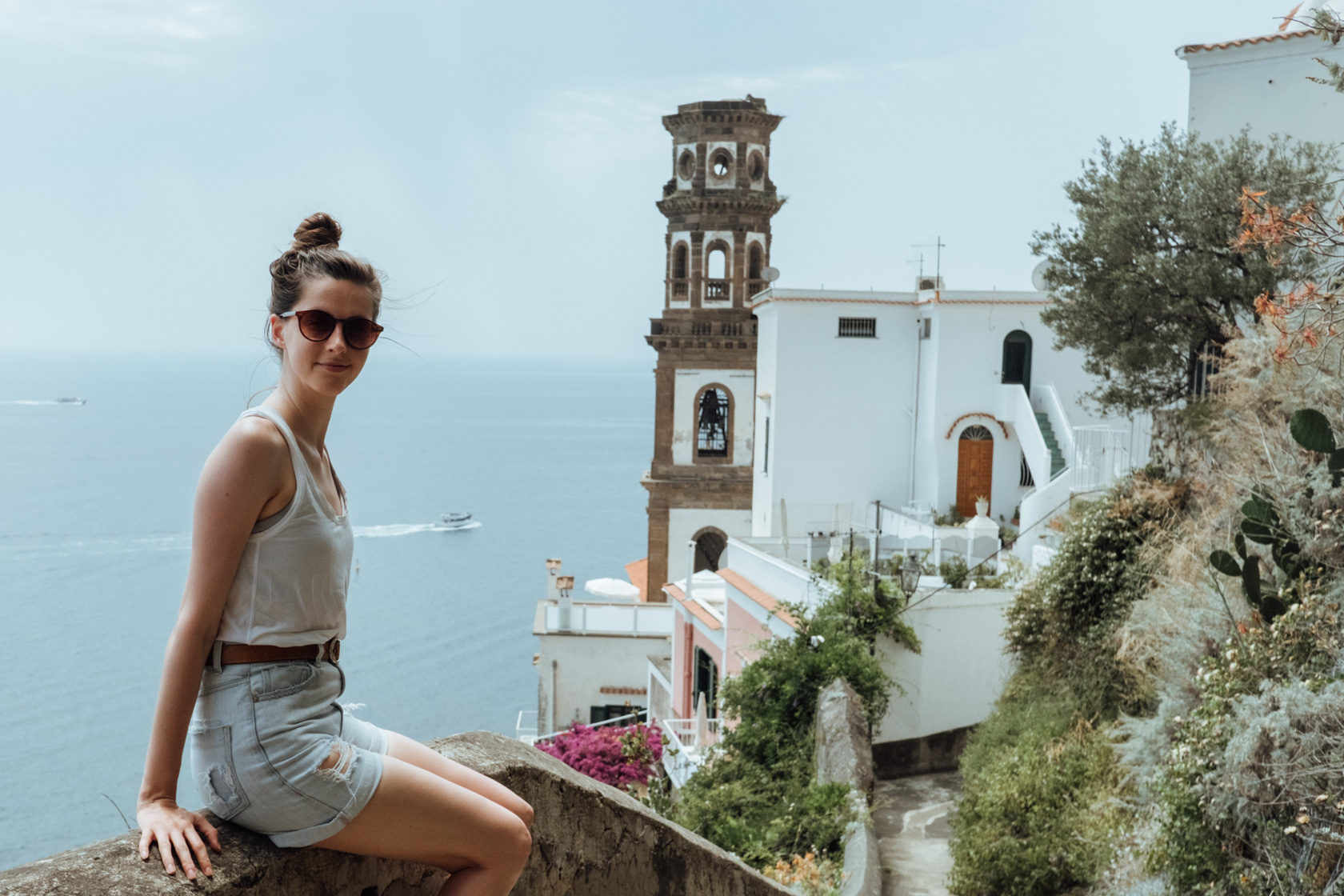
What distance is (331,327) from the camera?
2.60m

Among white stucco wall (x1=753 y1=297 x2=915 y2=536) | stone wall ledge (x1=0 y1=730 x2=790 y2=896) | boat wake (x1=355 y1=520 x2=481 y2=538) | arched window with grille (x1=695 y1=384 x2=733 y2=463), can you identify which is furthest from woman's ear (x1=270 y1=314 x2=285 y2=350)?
boat wake (x1=355 y1=520 x2=481 y2=538)

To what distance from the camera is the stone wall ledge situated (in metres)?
2.28

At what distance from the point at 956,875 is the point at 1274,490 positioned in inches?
158

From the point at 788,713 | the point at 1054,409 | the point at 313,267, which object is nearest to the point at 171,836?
the point at 313,267

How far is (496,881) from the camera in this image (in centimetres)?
265

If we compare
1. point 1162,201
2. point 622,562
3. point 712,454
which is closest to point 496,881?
point 1162,201

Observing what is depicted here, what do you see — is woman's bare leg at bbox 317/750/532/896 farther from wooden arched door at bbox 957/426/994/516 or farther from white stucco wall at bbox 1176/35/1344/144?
wooden arched door at bbox 957/426/994/516

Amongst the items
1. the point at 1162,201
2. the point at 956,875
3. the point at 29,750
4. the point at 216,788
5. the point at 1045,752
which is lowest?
the point at 29,750

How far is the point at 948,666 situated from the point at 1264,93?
8.05 metres

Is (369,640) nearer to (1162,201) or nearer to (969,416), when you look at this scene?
(969,416)

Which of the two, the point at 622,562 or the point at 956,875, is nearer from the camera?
the point at 956,875

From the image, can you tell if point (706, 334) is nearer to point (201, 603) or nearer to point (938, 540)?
point (938, 540)

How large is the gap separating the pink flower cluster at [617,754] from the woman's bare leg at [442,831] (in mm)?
15986

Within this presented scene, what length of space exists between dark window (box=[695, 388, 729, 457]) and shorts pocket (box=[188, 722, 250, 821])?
3454 centimetres
